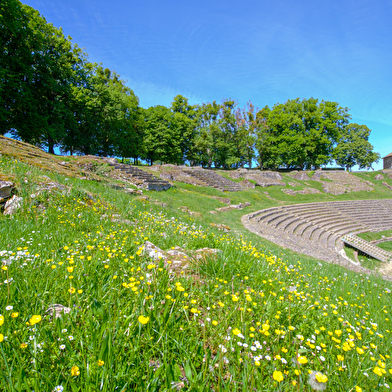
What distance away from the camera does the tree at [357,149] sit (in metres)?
52.2

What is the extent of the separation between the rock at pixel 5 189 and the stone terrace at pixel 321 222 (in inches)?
419

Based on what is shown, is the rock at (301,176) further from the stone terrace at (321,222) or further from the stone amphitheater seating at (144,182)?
the stone amphitheater seating at (144,182)

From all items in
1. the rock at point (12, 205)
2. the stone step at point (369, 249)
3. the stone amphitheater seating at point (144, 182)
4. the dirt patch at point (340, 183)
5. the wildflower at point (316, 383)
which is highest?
the dirt patch at point (340, 183)

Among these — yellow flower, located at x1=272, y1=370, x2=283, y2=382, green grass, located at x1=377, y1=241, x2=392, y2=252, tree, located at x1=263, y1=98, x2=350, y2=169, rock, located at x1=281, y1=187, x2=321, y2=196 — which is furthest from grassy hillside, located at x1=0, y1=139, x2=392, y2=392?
tree, located at x1=263, y1=98, x2=350, y2=169

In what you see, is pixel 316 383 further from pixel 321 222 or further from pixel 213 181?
pixel 213 181

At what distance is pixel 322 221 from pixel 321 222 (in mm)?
417

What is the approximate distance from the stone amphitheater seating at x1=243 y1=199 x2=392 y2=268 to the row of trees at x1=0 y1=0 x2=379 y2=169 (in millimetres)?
20363

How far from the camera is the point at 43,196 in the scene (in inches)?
217

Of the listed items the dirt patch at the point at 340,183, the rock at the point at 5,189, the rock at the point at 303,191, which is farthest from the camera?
the dirt patch at the point at 340,183

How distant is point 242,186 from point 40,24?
30.1 metres

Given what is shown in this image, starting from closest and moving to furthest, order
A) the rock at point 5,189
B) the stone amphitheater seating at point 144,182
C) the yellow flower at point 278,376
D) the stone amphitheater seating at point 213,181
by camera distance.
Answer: the yellow flower at point 278,376, the rock at point 5,189, the stone amphitheater seating at point 144,182, the stone amphitheater seating at point 213,181

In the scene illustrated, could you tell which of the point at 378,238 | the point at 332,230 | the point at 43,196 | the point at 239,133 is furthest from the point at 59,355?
the point at 239,133

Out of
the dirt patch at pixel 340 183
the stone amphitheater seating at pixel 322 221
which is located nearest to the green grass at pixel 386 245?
the stone amphitheater seating at pixel 322 221

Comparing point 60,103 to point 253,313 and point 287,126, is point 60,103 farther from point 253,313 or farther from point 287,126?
point 287,126
